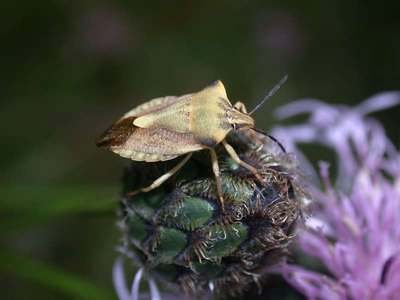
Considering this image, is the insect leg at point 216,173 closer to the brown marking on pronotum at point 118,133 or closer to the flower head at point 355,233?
the brown marking on pronotum at point 118,133

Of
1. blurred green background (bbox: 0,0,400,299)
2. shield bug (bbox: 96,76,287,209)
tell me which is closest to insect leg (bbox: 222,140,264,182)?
shield bug (bbox: 96,76,287,209)

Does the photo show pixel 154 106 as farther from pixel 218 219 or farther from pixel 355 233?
pixel 355 233

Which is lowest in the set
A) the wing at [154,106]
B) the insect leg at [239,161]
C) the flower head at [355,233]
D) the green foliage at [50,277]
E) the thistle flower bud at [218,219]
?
the flower head at [355,233]

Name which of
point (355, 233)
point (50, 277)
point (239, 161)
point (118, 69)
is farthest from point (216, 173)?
→ point (118, 69)

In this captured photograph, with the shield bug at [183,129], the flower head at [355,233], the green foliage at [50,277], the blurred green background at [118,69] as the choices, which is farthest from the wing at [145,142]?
the blurred green background at [118,69]

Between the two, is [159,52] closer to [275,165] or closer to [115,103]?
[115,103]

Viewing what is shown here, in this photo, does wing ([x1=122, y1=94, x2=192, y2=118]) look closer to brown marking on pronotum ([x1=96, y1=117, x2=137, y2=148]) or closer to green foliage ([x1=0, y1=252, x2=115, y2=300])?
brown marking on pronotum ([x1=96, y1=117, x2=137, y2=148])
